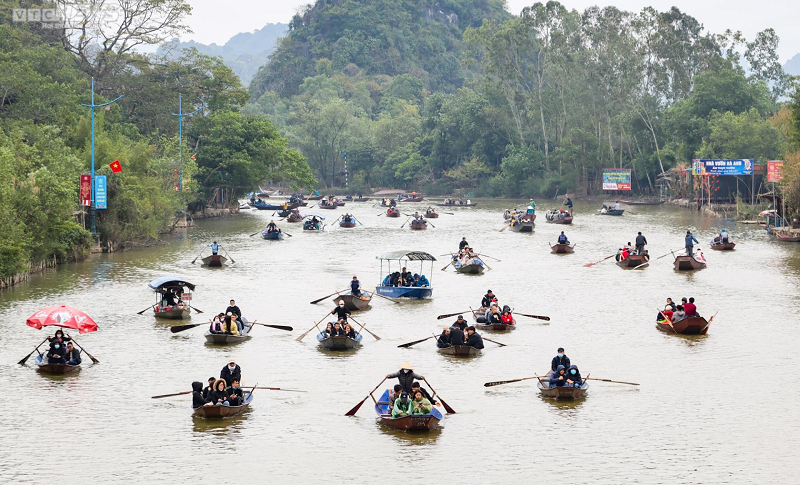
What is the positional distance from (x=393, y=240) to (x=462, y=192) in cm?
7638

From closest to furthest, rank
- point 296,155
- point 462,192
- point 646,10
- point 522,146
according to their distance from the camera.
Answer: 1. point 296,155
2. point 646,10
3. point 522,146
4. point 462,192

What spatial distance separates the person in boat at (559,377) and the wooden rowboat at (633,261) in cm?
3032

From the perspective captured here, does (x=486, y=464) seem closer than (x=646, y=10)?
Yes

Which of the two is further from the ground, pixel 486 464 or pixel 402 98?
pixel 402 98

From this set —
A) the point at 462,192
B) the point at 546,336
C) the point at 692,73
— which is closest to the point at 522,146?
the point at 462,192

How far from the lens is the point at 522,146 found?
138875 mm

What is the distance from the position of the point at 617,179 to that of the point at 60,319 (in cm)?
10447

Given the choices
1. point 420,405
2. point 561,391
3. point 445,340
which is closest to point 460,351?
point 445,340

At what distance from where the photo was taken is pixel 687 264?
54.7 metres

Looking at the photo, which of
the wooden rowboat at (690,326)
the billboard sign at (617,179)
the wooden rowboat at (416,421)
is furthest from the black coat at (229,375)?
the billboard sign at (617,179)

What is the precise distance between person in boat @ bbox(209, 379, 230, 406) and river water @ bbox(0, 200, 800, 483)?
1.92 feet

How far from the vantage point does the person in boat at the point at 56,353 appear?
30094 millimetres

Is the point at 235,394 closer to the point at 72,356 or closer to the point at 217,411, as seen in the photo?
the point at 217,411

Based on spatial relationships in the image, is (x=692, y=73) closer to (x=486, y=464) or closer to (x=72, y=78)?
(x=72, y=78)
